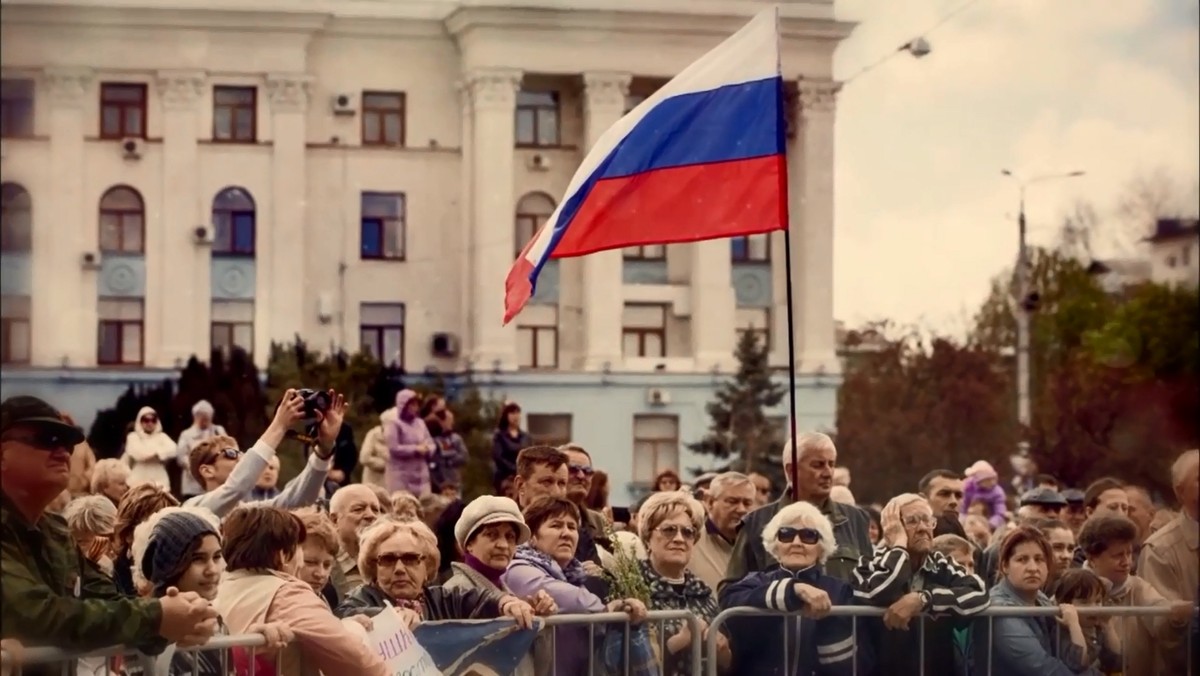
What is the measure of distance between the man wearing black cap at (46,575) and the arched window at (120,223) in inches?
1321

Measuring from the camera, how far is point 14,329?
32.1 meters

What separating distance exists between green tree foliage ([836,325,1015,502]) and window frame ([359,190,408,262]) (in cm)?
750

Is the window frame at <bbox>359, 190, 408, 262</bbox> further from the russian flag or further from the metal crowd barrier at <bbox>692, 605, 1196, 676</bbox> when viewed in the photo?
the metal crowd barrier at <bbox>692, 605, 1196, 676</bbox>

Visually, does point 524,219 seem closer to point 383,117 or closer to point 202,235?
point 383,117

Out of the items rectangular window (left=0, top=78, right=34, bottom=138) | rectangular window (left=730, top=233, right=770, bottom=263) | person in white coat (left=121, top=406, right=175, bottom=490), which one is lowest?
person in white coat (left=121, top=406, right=175, bottom=490)

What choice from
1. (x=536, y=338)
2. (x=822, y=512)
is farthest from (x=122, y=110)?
(x=822, y=512)

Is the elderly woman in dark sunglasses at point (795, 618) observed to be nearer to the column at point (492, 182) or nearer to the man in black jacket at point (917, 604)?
the man in black jacket at point (917, 604)

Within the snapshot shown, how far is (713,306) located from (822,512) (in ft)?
102

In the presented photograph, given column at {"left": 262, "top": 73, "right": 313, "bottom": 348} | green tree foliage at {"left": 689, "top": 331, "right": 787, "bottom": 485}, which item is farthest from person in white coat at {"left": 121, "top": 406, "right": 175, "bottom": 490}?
column at {"left": 262, "top": 73, "right": 313, "bottom": 348}

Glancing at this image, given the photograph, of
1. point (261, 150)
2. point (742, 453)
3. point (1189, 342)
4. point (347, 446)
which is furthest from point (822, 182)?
point (1189, 342)

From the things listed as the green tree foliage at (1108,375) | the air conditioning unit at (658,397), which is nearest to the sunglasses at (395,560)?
the green tree foliage at (1108,375)

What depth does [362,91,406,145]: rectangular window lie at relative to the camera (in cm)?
3884

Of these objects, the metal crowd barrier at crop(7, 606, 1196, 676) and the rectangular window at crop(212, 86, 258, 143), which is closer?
the metal crowd barrier at crop(7, 606, 1196, 676)

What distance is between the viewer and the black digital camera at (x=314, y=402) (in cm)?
741
